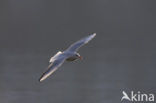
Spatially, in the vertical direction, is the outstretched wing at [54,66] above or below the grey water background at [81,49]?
below

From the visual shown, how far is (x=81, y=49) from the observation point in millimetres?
14352

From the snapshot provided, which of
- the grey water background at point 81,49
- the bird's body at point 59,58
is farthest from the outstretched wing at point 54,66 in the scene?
the grey water background at point 81,49

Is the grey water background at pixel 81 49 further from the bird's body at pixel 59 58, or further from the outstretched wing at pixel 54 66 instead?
the outstretched wing at pixel 54 66

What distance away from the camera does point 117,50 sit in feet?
47.4

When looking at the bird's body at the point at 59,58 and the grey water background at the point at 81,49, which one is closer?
the bird's body at the point at 59,58

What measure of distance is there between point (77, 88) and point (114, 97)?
0.94m

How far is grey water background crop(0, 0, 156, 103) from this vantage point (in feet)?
35.9

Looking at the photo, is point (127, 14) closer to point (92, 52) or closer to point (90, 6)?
point (90, 6)

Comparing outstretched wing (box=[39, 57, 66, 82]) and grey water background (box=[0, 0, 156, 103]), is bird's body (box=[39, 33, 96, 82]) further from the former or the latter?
grey water background (box=[0, 0, 156, 103])

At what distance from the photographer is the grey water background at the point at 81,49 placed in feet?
35.9

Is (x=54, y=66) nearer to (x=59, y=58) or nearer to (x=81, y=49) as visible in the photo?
(x=59, y=58)

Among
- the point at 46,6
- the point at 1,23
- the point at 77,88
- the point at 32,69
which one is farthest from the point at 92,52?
the point at 46,6

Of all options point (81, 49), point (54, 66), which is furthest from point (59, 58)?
point (81, 49)

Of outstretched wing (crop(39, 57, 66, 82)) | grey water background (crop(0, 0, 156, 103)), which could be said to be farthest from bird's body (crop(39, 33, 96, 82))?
grey water background (crop(0, 0, 156, 103))
